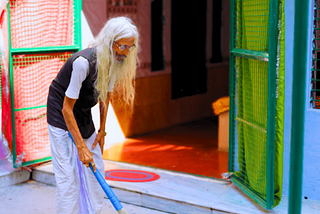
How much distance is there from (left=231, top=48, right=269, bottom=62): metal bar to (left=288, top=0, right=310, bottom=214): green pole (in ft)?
6.15

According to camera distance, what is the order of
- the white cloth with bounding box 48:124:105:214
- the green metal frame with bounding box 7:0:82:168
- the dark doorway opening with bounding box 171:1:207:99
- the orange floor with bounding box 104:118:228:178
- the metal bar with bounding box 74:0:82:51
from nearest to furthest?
the white cloth with bounding box 48:124:105:214
the green metal frame with bounding box 7:0:82:168
the metal bar with bounding box 74:0:82:51
the orange floor with bounding box 104:118:228:178
the dark doorway opening with bounding box 171:1:207:99

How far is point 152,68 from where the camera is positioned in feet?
26.2

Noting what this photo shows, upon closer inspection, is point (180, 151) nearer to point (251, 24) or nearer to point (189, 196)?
point (189, 196)

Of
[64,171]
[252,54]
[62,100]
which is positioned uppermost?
[252,54]

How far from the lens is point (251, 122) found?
4750 mm

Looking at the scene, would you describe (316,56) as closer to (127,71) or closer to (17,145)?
(127,71)

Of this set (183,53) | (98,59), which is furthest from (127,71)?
(183,53)

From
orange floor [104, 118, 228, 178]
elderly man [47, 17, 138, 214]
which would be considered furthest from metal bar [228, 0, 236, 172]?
elderly man [47, 17, 138, 214]

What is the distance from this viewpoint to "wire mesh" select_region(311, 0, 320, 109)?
448cm

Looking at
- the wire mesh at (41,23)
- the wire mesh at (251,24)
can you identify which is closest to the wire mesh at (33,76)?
the wire mesh at (41,23)

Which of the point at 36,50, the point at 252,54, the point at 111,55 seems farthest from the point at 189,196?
the point at 36,50

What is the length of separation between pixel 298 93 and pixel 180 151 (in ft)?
14.7

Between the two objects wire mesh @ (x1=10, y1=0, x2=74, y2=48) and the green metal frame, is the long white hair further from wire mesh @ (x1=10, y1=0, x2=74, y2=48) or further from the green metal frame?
wire mesh @ (x1=10, y1=0, x2=74, y2=48)

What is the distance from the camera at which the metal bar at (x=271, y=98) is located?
13.4 feet
